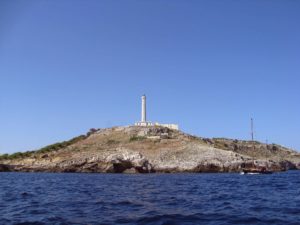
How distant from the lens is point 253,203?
88.0 feet

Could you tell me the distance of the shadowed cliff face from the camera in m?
97.2

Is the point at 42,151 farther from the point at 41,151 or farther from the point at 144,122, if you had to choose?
the point at 144,122

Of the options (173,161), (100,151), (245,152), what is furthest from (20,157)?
(245,152)

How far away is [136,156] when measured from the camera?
96688 millimetres

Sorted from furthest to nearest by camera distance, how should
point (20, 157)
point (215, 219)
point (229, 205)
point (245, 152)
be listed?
point (245, 152) < point (20, 157) < point (229, 205) < point (215, 219)

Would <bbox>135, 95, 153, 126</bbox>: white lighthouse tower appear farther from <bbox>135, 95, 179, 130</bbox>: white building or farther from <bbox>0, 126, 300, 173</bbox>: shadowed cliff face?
<bbox>0, 126, 300, 173</bbox>: shadowed cliff face

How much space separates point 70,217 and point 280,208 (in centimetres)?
1272

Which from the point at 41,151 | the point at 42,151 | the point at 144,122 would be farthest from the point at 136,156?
the point at 41,151

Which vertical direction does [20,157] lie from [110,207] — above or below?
above

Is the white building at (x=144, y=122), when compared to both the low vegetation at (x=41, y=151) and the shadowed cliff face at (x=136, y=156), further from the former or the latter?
the low vegetation at (x=41, y=151)

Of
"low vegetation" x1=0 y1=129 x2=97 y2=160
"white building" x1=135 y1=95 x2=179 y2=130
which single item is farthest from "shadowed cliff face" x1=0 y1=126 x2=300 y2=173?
"white building" x1=135 y1=95 x2=179 y2=130

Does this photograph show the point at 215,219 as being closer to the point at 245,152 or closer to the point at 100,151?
the point at 100,151

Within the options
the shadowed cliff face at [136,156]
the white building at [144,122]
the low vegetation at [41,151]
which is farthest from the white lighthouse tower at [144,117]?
the low vegetation at [41,151]

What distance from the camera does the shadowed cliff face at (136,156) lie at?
319ft
